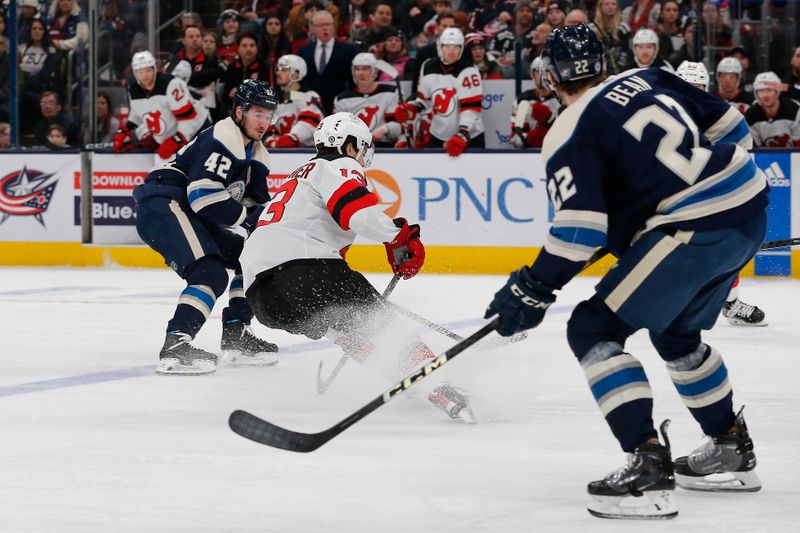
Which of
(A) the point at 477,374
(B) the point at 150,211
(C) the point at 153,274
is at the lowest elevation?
(C) the point at 153,274

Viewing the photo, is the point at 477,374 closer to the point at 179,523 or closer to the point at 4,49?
the point at 179,523

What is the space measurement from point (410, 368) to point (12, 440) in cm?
120

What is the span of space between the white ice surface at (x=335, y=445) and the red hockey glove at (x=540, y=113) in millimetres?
3424

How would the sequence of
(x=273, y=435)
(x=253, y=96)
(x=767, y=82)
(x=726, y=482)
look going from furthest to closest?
(x=767, y=82) < (x=253, y=96) < (x=273, y=435) < (x=726, y=482)

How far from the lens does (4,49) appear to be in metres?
10.9

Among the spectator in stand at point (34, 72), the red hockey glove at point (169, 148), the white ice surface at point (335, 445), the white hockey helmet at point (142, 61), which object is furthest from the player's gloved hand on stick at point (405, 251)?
the spectator in stand at point (34, 72)

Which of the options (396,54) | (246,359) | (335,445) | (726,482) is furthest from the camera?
(396,54)

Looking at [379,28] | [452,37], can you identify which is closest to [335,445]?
[452,37]

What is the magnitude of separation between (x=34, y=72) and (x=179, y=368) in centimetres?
624

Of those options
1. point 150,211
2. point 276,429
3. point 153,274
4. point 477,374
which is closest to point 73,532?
point 276,429

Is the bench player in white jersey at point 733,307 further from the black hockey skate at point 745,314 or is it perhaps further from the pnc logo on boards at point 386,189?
the pnc logo on boards at point 386,189

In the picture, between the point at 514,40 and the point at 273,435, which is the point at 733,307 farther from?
the point at 514,40

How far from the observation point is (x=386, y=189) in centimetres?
984

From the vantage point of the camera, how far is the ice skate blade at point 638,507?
293cm
